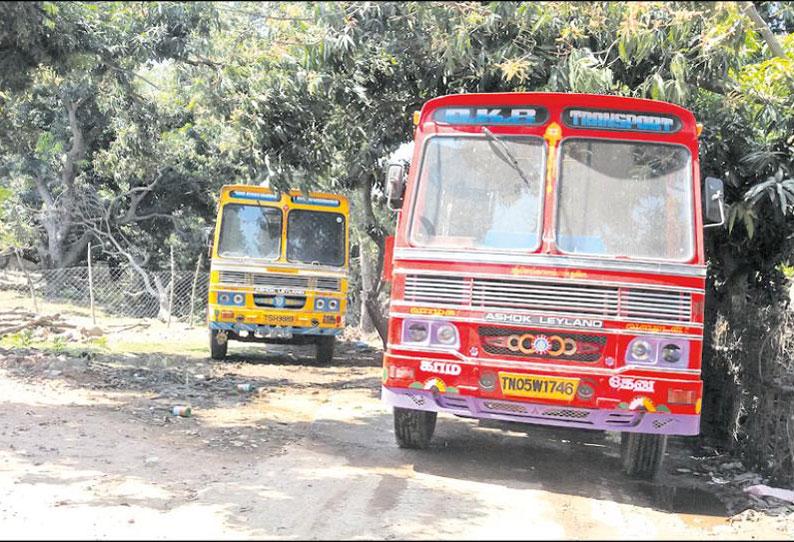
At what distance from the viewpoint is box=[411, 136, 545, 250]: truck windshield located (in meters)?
6.68

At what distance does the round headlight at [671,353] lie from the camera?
6305mm

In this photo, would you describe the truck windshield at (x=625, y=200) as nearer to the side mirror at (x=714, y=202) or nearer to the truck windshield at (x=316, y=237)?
the side mirror at (x=714, y=202)

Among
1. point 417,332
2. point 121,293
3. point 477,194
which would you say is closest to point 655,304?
point 477,194

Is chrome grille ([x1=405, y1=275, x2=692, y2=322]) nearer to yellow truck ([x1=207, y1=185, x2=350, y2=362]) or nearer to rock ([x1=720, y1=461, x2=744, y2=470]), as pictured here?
rock ([x1=720, y1=461, x2=744, y2=470])

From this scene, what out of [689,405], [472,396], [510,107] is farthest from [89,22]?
[689,405]

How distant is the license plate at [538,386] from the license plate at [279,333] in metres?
8.30

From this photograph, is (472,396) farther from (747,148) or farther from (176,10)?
(176,10)

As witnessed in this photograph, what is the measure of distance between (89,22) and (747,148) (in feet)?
28.7

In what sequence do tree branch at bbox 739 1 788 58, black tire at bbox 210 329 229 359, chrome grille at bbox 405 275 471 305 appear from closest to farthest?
chrome grille at bbox 405 275 471 305
tree branch at bbox 739 1 788 58
black tire at bbox 210 329 229 359

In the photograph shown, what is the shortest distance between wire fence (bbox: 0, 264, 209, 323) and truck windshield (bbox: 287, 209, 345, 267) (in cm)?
725

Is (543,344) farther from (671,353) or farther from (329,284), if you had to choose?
(329,284)

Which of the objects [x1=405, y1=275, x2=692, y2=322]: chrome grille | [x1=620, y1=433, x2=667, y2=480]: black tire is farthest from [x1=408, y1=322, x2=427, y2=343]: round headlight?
[x1=620, y1=433, x2=667, y2=480]: black tire

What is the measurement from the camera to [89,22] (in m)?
11.5

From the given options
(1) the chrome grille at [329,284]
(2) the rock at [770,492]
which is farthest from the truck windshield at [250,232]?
(2) the rock at [770,492]
